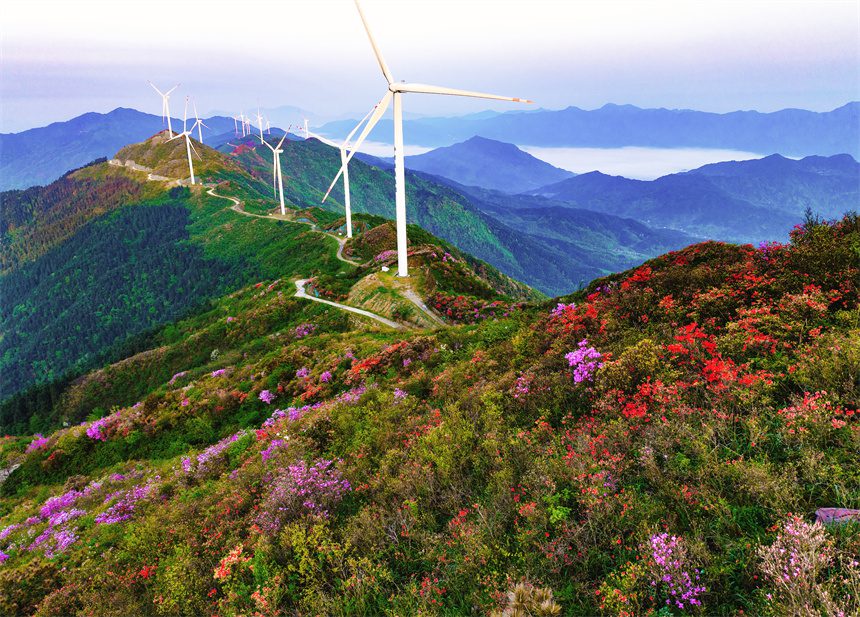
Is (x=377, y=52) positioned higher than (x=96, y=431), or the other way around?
(x=377, y=52)

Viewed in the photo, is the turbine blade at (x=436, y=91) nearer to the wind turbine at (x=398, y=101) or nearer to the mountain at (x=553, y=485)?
the wind turbine at (x=398, y=101)

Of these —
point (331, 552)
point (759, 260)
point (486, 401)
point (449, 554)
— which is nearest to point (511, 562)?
point (449, 554)

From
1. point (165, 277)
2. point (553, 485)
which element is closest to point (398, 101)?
point (553, 485)

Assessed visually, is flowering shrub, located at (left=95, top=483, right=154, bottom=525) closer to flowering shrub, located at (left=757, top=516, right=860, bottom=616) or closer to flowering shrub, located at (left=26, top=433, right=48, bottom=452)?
flowering shrub, located at (left=26, top=433, right=48, bottom=452)

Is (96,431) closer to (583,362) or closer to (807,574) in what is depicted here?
(583,362)

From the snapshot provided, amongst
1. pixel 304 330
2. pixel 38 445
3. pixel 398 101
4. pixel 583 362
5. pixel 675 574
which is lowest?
pixel 38 445

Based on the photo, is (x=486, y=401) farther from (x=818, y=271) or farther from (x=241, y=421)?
(x=241, y=421)
